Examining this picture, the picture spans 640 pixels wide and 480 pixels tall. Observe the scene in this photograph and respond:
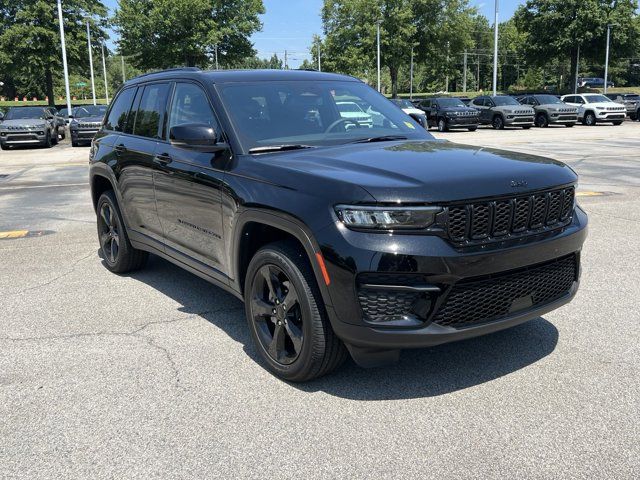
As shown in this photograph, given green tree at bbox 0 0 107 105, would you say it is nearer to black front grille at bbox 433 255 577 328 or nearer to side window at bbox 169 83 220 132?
side window at bbox 169 83 220 132

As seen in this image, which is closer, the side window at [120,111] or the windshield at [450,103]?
the side window at [120,111]

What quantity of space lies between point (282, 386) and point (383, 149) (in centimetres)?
158

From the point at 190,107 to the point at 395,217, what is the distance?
222cm

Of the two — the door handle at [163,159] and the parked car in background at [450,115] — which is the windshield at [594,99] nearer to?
the parked car in background at [450,115]

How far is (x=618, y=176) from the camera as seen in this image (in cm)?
1264

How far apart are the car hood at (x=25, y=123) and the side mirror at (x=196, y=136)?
2208cm

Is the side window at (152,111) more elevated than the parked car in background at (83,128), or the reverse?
the side window at (152,111)

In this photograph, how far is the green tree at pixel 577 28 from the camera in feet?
186

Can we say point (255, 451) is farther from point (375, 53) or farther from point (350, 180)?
point (375, 53)

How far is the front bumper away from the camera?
3.08 metres

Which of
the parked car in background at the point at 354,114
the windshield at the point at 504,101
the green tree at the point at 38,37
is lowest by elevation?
the parked car in background at the point at 354,114

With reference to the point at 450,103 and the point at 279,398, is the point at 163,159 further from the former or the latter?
the point at 450,103

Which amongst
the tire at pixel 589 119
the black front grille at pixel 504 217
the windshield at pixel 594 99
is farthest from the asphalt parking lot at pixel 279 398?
the windshield at pixel 594 99

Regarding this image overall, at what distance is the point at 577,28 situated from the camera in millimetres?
57188
